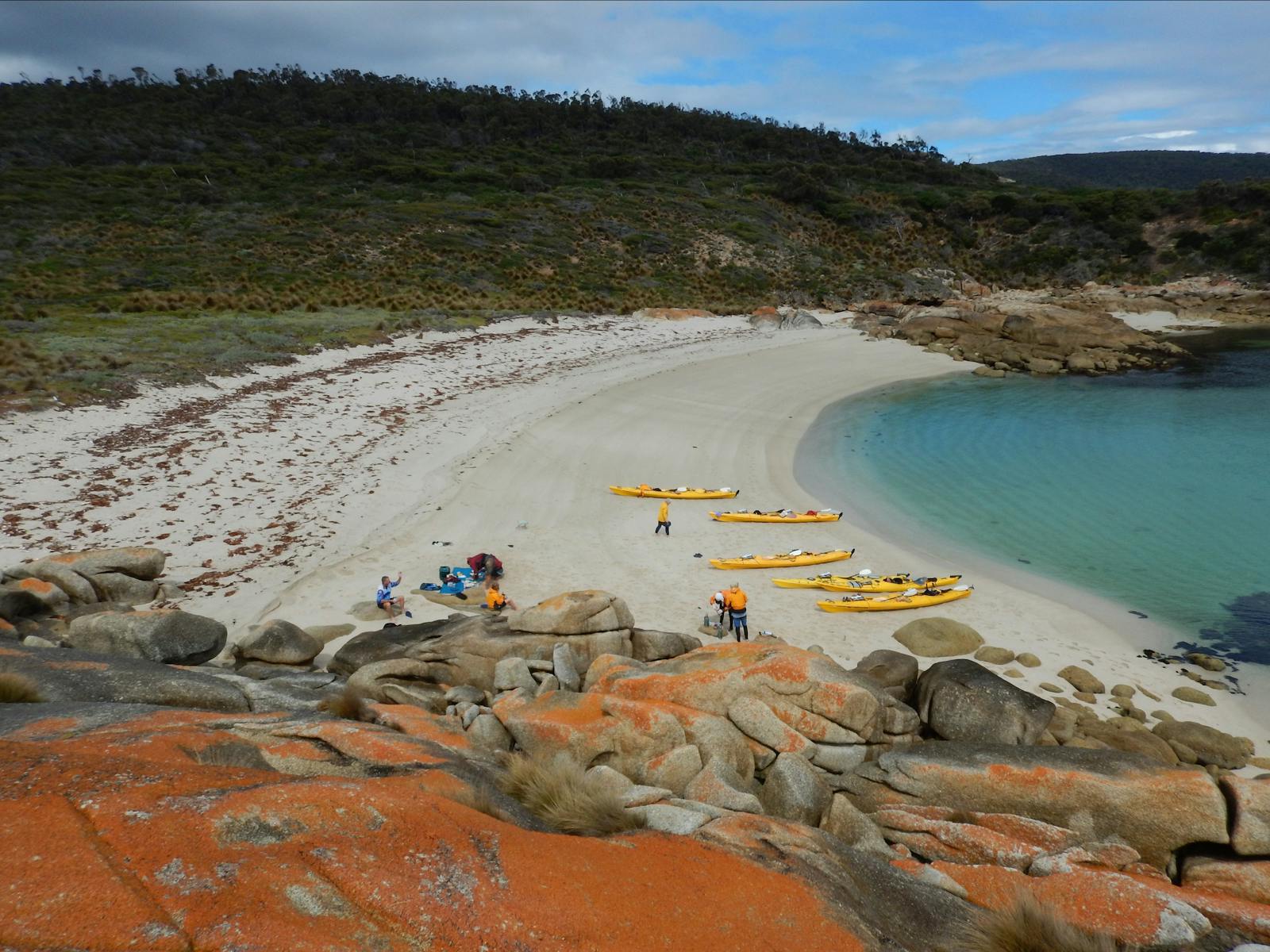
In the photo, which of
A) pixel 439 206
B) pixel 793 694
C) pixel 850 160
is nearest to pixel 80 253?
pixel 439 206

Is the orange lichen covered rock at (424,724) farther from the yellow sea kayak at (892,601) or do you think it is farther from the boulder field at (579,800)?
the yellow sea kayak at (892,601)

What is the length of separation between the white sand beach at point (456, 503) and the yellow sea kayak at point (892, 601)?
11.6 inches

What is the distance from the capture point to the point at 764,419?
34.2 m

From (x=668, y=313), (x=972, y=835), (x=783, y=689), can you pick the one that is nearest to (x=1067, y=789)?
(x=972, y=835)

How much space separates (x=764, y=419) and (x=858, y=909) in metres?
29.5

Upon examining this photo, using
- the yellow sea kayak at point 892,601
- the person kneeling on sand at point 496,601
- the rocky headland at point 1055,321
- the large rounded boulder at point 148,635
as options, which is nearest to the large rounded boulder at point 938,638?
the yellow sea kayak at point 892,601

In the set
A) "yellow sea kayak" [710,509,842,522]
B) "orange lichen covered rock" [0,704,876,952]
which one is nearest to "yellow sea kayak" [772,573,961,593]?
"yellow sea kayak" [710,509,842,522]

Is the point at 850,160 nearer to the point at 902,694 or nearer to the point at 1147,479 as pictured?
the point at 1147,479

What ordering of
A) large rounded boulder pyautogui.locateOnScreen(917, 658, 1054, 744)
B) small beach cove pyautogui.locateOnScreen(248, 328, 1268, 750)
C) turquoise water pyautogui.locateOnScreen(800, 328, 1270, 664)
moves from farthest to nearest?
Result: turquoise water pyautogui.locateOnScreen(800, 328, 1270, 664) → small beach cove pyautogui.locateOnScreen(248, 328, 1268, 750) → large rounded boulder pyautogui.locateOnScreen(917, 658, 1054, 744)

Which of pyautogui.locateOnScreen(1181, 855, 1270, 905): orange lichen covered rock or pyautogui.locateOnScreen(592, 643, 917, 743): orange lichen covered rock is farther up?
pyautogui.locateOnScreen(592, 643, 917, 743): orange lichen covered rock

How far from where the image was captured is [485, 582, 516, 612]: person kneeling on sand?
51.8ft

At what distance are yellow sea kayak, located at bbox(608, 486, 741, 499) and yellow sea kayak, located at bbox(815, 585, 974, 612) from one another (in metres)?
7.11

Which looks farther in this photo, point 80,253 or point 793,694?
point 80,253

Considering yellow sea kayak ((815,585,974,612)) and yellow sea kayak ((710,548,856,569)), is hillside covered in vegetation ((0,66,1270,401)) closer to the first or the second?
yellow sea kayak ((710,548,856,569))
